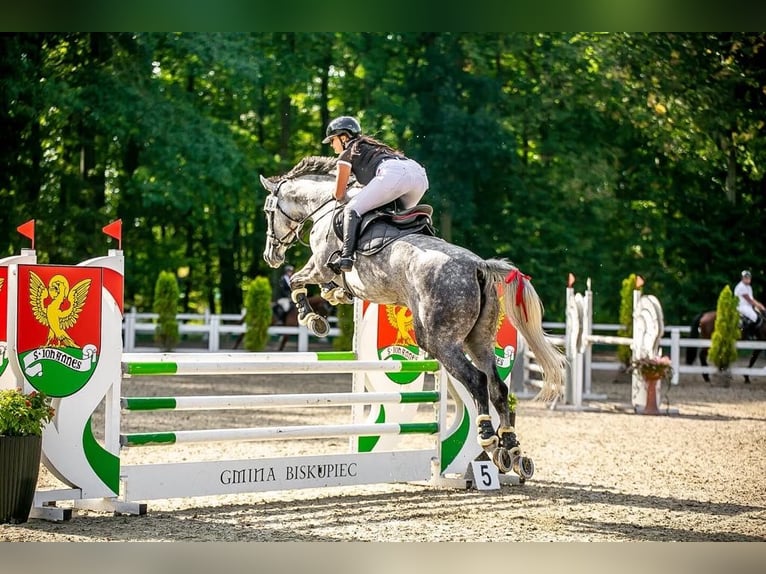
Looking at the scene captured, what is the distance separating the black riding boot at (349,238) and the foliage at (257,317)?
11.6 meters

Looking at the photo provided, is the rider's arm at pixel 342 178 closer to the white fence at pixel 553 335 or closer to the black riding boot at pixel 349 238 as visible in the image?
the black riding boot at pixel 349 238

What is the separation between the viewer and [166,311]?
56.3 feet

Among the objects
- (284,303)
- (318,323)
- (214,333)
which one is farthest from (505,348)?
(284,303)

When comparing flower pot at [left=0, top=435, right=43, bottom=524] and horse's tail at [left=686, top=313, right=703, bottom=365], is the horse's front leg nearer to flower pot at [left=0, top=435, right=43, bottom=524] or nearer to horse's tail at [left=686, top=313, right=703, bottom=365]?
flower pot at [left=0, top=435, right=43, bottom=524]

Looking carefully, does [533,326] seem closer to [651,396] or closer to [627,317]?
[651,396]

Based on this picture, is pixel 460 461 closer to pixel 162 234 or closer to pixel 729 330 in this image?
pixel 729 330

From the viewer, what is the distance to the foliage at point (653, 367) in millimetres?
10656

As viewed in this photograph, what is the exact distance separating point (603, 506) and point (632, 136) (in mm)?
17548

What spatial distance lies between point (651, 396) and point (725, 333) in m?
3.60

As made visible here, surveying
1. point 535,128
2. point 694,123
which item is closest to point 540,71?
point 535,128

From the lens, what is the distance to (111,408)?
5.20m

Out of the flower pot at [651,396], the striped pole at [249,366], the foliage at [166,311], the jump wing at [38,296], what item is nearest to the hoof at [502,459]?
Result: the striped pole at [249,366]

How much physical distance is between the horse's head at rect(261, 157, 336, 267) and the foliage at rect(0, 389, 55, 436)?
1591 mm

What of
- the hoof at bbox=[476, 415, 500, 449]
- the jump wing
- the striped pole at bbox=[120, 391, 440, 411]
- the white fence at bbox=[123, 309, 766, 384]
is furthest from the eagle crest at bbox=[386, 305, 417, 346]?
the white fence at bbox=[123, 309, 766, 384]
